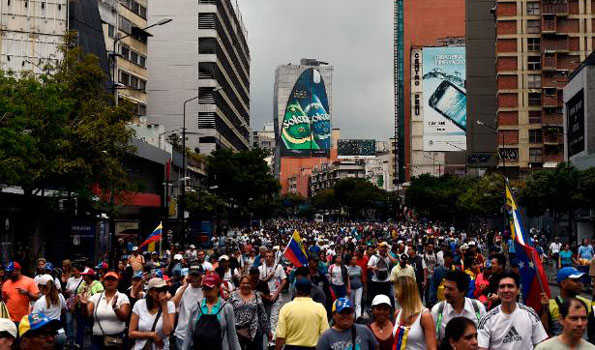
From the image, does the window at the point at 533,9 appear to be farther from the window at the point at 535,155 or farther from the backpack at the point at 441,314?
the backpack at the point at 441,314

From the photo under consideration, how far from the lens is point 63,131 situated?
21.2 metres

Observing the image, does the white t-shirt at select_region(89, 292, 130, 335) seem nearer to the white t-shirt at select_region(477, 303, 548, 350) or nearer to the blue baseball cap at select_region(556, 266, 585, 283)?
the white t-shirt at select_region(477, 303, 548, 350)

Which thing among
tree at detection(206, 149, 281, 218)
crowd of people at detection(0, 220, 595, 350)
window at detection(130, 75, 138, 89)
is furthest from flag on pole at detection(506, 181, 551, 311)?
tree at detection(206, 149, 281, 218)

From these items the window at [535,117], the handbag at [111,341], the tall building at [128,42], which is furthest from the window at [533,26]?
the handbag at [111,341]

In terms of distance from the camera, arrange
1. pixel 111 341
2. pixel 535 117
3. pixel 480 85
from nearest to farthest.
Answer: pixel 111 341 < pixel 535 117 < pixel 480 85

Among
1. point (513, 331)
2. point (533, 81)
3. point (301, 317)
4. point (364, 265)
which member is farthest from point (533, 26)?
point (513, 331)

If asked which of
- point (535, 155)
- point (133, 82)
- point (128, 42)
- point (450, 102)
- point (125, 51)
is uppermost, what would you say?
point (450, 102)

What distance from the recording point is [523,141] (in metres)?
78.2

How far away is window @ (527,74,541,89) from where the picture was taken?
76.7 metres

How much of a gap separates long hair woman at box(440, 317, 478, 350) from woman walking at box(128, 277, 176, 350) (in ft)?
11.4

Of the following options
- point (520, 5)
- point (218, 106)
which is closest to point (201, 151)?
point (218, 106)

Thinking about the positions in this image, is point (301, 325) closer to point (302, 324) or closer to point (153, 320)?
point (302, 324)

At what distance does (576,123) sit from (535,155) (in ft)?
95.9

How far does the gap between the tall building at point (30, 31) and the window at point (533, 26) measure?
170 feet
